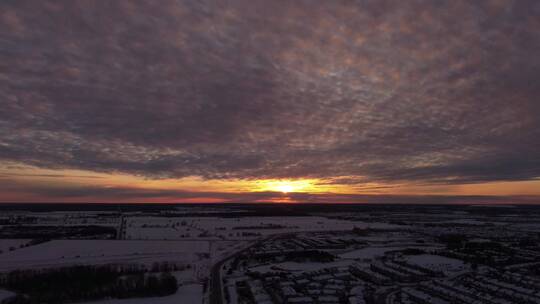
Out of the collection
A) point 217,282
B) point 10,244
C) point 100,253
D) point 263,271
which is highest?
point 10,244

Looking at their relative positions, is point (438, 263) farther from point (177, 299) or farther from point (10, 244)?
point (10, 244)

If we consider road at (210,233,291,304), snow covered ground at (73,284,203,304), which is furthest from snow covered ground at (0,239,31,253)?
snow covered ground at (73,284,203,304)

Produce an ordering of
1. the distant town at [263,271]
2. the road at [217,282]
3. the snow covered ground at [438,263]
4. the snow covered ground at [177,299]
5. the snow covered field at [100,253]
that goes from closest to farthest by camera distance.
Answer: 1. the snow covered ground at [177,299]
2. the road at [217,282]
3. the distant town at [263,271]
4. the snow covered ground at [438,263]
5. the snow covered field at [100,253]

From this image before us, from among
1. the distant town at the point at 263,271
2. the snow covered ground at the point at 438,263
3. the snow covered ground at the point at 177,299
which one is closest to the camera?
the snow covered ground at the point at 177,299

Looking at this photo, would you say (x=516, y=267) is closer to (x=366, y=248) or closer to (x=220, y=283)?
(x=366, y=248)

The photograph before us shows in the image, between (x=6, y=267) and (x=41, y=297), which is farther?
(x=6, y=267)

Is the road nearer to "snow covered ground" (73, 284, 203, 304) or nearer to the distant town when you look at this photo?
the distant town

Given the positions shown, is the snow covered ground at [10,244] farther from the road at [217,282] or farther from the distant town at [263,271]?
the road at [217,282]

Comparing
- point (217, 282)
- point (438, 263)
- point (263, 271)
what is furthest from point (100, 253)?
point (438, 263)

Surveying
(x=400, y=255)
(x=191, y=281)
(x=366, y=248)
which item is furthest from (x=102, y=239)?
(x=400, y=255)

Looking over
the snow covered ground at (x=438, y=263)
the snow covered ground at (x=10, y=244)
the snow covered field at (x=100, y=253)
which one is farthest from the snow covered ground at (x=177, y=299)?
the snow covered ground at (x=10, y=244)

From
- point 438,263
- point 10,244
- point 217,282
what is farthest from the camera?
point 10,244
